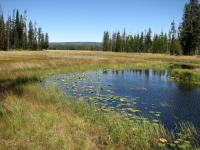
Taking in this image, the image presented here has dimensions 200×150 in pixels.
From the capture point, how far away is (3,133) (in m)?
5.44

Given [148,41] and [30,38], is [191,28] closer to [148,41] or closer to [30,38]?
[148,41]

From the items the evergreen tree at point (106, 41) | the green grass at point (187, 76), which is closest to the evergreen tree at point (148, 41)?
the evergreen tree at point (106, 41)

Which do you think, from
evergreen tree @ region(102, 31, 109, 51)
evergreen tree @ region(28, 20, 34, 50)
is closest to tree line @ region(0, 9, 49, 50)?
evergreen tree @ region(28, 20, 34, 50)

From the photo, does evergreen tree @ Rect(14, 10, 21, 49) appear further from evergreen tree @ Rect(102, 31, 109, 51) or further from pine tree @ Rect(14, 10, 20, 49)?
evergreen tree @ Rect(102, 31, 109, 51)

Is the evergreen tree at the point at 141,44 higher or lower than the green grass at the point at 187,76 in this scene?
higher

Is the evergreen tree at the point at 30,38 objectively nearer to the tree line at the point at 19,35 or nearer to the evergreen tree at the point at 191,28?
the tree line at the point at 19,35

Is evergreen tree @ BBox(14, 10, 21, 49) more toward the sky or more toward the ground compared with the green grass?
more toward the sky

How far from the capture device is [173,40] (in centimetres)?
6681

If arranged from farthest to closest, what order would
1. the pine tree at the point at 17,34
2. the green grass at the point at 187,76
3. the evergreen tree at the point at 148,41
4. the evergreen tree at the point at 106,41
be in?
the evergreen tree at the point at 106,41
the evergreen tree at the point at 148,41
the pine tree at the point at 17,34
the green grass at the point at 187,76

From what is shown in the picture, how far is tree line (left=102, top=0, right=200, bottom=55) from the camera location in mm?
53031

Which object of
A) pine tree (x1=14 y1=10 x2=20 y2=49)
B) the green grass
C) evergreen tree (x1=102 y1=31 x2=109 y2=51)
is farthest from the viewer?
evergreen tree (x1=102 y1=31 x2=109 y2=51)

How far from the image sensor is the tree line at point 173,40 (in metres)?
53.0

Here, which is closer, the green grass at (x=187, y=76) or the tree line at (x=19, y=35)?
the green grass at (x=187, y=76)

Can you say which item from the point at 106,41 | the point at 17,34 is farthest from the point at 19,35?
the point at 106,41
